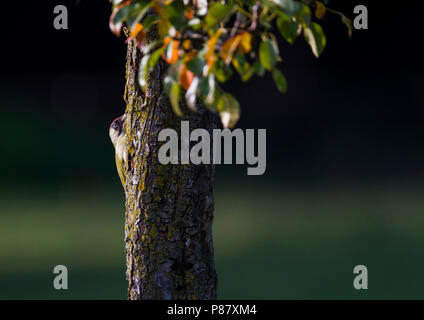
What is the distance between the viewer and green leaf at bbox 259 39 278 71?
113cm

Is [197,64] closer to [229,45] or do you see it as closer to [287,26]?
[229,45]

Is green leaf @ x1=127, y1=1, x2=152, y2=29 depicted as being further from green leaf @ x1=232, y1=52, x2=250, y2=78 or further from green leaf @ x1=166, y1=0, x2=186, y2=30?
green leaf @ x1=232, y1=52, x2=250, y2=78

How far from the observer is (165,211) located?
72.2 inches

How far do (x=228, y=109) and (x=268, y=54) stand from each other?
0.41 feet

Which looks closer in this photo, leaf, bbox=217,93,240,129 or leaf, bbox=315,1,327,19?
leaf, bbox=217,93,240,129

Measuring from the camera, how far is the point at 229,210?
516 cm

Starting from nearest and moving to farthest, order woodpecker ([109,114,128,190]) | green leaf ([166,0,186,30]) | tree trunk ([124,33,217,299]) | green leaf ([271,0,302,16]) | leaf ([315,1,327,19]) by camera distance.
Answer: green leaf ([271,0,302,16]) < green leaf ([166,0,186,30]) < leaf ([315,1,327,19]) < tree trunk ([124,33,217,299]) < woodpecker ([109,114,128,190])

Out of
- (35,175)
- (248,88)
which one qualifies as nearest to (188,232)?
(35,175)

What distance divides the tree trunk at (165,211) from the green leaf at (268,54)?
0.71 metres

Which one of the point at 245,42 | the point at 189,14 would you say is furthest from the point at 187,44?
the point at 245,42

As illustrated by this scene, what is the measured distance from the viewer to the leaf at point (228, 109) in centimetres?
118

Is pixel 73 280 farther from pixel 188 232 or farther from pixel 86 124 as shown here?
pixel 86 124

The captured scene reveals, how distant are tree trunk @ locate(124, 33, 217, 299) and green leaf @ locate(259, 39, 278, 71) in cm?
71

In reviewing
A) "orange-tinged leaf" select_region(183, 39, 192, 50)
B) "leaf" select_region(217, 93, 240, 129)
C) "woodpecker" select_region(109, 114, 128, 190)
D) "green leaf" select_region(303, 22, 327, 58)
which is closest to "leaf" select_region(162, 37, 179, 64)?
"orange-tinged leaf" select_region(183, 39, 192, 50)
